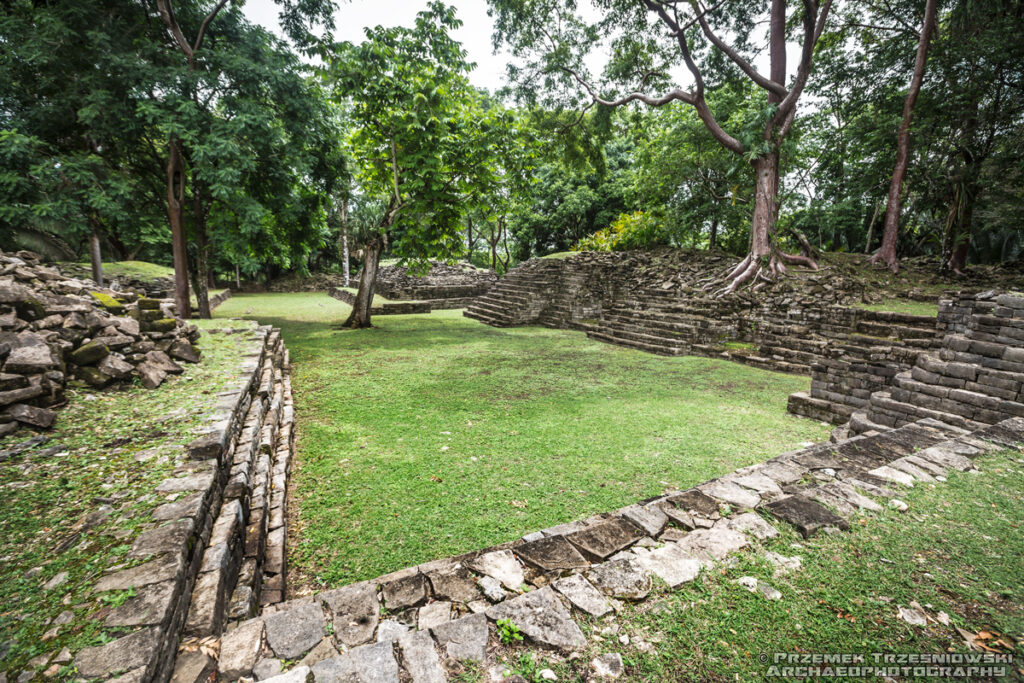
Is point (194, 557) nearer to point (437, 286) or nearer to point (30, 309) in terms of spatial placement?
point (30, 309)

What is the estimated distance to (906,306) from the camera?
24.8 ft

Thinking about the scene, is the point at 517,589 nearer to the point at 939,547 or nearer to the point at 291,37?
the point at 939,547

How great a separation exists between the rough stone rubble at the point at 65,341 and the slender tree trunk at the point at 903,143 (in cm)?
1511

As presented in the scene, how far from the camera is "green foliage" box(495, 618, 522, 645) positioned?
54.4 inches

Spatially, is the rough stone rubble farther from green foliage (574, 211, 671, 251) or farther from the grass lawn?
green foliage (574, 211, 671, 251)

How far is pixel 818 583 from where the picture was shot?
1629 mm

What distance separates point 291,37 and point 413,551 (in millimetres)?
11096

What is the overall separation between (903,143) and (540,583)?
47.0 feet

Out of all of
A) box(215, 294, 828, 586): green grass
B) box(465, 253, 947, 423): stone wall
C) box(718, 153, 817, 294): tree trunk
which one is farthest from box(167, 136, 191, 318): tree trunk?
box(718, 153, 817, 294): tree trunk

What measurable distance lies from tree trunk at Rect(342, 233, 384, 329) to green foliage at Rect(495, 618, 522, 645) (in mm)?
9552

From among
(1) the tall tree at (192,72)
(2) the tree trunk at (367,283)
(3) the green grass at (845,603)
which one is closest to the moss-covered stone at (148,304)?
(1) the tall tree at (192,72)

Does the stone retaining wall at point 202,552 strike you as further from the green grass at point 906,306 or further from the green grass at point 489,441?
the green grass at point 906,306

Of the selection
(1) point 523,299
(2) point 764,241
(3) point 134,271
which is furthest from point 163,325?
(3) point 134,271

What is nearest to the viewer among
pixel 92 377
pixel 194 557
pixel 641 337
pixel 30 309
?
pixel 194 557
